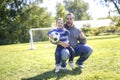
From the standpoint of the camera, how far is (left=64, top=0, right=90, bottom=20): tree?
108938mm

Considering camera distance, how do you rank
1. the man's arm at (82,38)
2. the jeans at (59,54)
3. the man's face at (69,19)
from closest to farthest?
the jeans at (59,54)
the man's face at (69,19)
the man's arm at (82,38)

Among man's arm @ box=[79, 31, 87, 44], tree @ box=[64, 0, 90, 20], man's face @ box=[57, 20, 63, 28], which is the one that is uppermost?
man's face @ box=[57, 20, 63, 28]

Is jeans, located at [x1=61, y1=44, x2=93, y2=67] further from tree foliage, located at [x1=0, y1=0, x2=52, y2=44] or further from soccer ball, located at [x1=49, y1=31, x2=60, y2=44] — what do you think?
tree foliage, located at [x1=0, y1=0, x2=52, y2=44]

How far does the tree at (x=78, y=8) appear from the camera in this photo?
108938mm

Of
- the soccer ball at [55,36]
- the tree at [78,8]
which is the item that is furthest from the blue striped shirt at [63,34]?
the tree at [78,8]

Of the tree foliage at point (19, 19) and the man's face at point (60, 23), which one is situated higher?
the man's face at point (60, 23)

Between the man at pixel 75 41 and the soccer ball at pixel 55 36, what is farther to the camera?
the man at pixel 75 41

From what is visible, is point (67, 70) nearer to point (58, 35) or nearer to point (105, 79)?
point (58, 35)

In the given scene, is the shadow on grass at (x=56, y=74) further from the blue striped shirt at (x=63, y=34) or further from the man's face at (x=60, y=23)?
the man's face at (x=60, y=23)

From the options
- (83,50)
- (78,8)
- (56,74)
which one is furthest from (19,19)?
(78,8)

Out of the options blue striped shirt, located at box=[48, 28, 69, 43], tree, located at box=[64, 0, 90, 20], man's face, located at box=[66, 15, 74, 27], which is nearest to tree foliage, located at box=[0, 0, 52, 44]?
man's face, located at box=[66, 15, 74, 27]

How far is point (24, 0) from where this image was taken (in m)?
48.8

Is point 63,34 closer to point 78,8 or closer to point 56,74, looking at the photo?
point 56,74

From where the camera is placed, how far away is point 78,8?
109 meters
